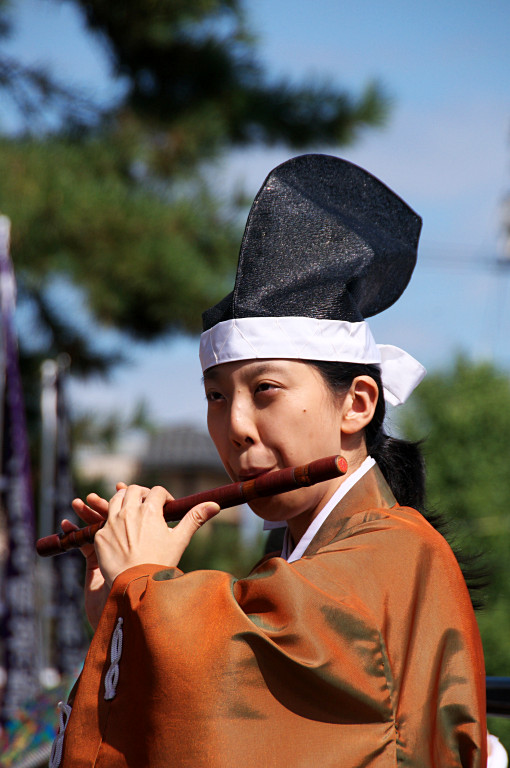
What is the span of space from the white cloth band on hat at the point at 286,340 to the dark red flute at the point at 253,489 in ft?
0.87

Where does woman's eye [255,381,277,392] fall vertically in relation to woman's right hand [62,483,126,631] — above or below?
above

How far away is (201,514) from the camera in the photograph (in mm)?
1624

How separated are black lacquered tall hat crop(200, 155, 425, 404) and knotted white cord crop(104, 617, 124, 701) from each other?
1.98 feet

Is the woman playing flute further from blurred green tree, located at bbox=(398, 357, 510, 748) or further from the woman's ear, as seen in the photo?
blurred green tree, located at bbox=(398, 357, 510, 748)

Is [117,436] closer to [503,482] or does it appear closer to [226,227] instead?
[226,227]

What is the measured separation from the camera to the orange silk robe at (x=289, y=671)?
1340 mm

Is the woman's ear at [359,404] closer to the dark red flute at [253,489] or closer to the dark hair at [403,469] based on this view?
the dark hair at [403,469]

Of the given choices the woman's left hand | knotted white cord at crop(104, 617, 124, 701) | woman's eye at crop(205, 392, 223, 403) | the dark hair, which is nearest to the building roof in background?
the dark hair

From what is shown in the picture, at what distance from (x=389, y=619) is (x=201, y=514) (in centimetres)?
41

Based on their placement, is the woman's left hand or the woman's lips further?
the woman's lips

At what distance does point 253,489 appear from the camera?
1654mm

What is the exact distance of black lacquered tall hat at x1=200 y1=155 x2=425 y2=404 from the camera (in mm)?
1780

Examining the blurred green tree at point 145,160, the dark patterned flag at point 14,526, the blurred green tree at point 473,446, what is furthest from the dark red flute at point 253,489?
the blurred green tree at point 473,446

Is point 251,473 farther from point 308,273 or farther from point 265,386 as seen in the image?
point 308,273
